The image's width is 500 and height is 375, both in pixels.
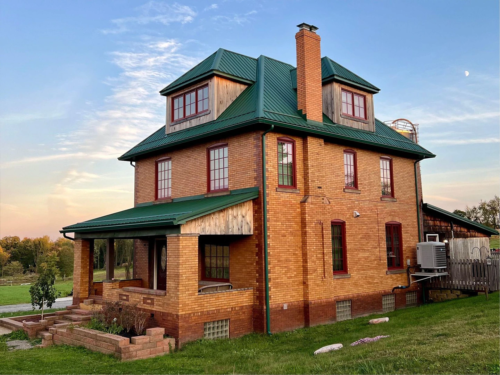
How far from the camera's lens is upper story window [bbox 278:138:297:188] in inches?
611

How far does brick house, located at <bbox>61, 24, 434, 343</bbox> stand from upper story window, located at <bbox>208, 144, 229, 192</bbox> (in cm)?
5

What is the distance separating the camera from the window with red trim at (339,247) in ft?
55.7

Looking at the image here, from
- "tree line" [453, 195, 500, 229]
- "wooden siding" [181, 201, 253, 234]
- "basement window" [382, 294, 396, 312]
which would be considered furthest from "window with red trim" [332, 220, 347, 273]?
"tree line" [453, 195, 500, 229]

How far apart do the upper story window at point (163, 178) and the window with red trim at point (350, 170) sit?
7.41 m

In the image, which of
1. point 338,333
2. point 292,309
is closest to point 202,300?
point 292,309

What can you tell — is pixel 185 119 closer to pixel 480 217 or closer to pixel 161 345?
pixel 161 345

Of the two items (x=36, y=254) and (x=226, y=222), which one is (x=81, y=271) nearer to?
(x=226, y=222)

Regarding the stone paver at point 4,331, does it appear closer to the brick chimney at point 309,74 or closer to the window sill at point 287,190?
the window sill at point 287,190

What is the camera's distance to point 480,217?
48.3 metres

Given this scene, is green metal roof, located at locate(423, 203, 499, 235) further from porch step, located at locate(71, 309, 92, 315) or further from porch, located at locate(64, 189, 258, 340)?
porch step, located at locate(71, 309, 92, 315)

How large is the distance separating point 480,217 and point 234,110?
136 feet

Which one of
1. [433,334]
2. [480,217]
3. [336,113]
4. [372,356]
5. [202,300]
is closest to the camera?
[372,356]

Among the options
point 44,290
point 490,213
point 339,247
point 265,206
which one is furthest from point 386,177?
point 490,213

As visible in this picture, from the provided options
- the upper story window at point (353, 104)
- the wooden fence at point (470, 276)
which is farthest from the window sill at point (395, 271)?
the upper story window at point (353, 104)
